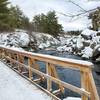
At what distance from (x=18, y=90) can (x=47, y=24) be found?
252 feet

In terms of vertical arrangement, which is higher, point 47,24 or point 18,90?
point 47,24

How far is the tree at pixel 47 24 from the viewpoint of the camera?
270 feet

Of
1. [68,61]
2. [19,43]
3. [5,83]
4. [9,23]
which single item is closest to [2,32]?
[9,23]

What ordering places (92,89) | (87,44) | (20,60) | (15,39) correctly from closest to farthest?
(92,89) → (20,60) → (87,44) → (15,39)

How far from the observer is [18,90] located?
7371mm

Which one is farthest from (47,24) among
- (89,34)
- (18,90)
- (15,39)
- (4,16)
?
(18,90)

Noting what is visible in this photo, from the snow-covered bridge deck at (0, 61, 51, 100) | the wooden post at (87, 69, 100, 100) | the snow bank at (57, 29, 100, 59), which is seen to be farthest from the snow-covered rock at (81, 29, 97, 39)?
the wooden post at (87, 69, 100, 100)

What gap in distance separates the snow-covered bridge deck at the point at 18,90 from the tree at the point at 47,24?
235 feet

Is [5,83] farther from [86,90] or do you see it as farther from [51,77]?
[86,90]

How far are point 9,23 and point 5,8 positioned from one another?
317 cm

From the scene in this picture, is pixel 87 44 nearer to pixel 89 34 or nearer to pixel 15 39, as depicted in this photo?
pixel 89 34

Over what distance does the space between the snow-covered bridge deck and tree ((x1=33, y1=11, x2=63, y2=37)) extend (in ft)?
235

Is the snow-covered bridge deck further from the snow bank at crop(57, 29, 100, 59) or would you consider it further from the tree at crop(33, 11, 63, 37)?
the tree at crop(33, 11, 63, 37)

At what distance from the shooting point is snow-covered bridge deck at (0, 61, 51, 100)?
6536 mm
